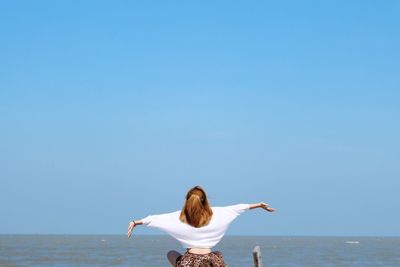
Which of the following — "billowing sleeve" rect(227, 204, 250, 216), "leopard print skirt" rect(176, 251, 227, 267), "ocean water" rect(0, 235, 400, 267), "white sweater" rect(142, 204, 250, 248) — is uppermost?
"ocean water" rect(0, 235, 400, 267)

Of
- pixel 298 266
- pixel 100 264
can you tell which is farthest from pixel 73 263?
pixel 298 266

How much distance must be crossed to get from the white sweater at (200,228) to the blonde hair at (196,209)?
5 centimetres

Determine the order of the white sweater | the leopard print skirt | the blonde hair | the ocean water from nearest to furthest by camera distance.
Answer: the blonde hair, the white sweater, the leopard print skirt, the ocean water

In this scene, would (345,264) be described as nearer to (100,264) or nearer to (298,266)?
(298,266)

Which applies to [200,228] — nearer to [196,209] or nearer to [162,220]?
[196,209]

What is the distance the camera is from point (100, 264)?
49.0 meters

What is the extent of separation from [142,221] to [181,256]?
28.2 inches

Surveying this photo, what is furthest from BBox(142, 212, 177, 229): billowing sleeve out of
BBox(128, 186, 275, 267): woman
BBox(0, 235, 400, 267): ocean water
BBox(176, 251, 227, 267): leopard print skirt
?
BBox(0, 235, 400, 267): ocean water

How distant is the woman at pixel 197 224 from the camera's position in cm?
905

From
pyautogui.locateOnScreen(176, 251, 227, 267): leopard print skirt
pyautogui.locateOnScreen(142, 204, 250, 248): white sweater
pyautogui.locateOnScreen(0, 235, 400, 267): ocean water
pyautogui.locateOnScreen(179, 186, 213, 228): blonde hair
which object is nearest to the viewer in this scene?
pyautogui.locateOnScreen(179, 186, 213, 228): blonde hair

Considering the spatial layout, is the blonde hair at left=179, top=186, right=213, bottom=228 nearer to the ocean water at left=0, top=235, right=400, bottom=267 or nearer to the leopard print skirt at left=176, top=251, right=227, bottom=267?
the leopard print skirt at left=176, top=251, right=227, bottom=267

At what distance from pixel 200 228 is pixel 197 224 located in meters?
0.06

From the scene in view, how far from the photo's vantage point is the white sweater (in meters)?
9.12

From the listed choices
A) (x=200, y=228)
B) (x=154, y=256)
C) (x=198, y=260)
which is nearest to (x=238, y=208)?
(x=200, y=228)
